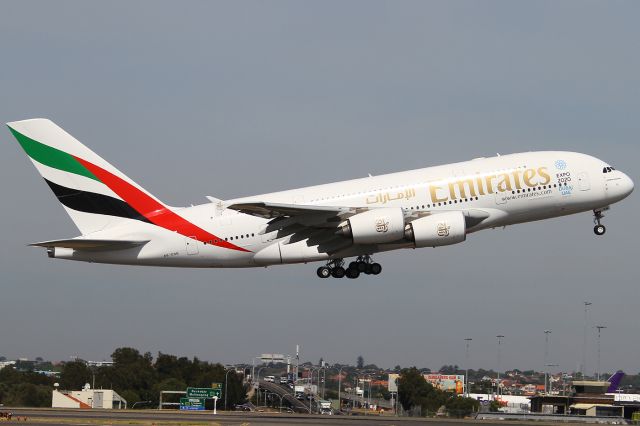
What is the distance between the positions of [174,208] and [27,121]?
1078 centimetres

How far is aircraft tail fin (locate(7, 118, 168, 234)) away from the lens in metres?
54.3

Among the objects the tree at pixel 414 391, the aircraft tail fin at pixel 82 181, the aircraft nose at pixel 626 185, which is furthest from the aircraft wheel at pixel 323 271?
the tree at pixel 414 391

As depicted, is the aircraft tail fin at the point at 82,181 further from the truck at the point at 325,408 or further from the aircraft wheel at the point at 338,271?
the truck at the point at 325,408

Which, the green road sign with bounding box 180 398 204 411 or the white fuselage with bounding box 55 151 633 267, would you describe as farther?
the green road sign with bounding box 180 398 204 411

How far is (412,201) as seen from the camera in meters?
51.3

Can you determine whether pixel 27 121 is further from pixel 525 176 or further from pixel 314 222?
pixel 525 176

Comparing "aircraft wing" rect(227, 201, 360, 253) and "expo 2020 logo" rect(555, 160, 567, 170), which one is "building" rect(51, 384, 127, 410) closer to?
"aircraft wing" rect(227, 201, 360, 253)

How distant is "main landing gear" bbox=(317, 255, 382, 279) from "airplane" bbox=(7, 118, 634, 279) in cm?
6

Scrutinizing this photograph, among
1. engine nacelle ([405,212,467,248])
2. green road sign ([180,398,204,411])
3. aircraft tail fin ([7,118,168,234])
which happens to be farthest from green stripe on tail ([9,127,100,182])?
green road sign ([180,398,204,411])

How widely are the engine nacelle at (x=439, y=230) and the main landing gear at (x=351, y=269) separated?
4.53m

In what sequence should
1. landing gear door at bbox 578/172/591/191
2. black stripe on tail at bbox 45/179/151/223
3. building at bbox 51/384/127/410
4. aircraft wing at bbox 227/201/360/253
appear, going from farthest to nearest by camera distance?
building at bbox 51/384/127/410 < black stripe on tail at bbox 45/179/151/223 < landing gear door at bbox 578/172/591/191 < aircraft wing at bbox 227/201/360/253

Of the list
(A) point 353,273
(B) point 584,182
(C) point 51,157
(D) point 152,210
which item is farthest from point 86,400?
(B) point 584,182

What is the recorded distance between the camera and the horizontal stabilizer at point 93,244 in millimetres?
50844

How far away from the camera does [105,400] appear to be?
75812mm
